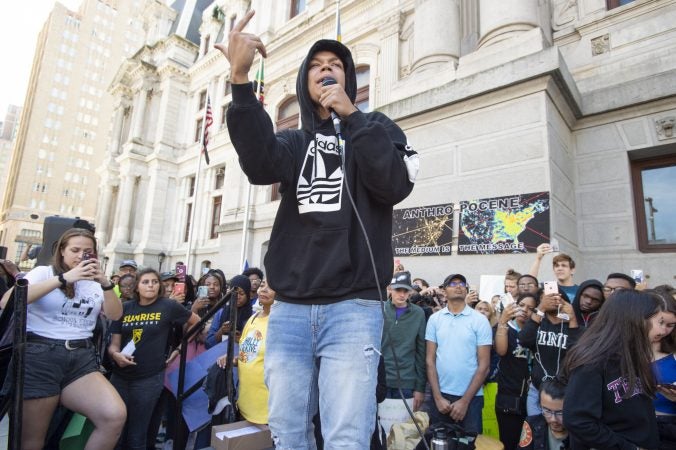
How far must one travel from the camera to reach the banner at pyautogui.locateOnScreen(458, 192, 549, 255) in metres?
6.71

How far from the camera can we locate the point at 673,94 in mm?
7453

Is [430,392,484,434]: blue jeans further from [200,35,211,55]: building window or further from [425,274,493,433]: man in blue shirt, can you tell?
[200,35,211,55]: building window

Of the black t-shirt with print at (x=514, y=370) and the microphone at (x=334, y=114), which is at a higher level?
the microphone at (x=334, y=114)

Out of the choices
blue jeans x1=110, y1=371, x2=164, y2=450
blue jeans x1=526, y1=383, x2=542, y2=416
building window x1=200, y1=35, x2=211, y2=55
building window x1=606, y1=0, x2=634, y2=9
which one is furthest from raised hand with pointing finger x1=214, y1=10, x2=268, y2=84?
building window x1=200, y1=35, x2=211, y2=55

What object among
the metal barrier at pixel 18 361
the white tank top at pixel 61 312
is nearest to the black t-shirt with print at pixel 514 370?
the white tank top at pixel 61 312

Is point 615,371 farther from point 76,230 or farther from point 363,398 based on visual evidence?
point 76,230

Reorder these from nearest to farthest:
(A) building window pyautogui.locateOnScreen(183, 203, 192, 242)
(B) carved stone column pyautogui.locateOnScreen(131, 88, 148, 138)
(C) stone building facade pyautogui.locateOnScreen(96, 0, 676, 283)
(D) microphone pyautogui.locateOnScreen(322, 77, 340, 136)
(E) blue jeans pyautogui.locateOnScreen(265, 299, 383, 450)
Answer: (E) blue jeans pyautogui.locateOnScreen(265, 299, 383, 450)
(D) microphone pyautogui.locateOnScreen(322, 77, 340, 136)
(C) stone building facade pyautogui.locateOnScreen(96, 0, 676, 283)
(A) building window pyautogui.locateOnScreen(183, 203, 192, 242)
(B) carved stone column pyautogui.locateOnScreen(131, 88, 148, 138)

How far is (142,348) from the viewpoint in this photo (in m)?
4.20

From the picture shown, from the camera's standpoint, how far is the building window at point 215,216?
76.5ft

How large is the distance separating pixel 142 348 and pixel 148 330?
0.20 meters

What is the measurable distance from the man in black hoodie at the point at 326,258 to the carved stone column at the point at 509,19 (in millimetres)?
8182

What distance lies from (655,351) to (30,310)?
515 cm

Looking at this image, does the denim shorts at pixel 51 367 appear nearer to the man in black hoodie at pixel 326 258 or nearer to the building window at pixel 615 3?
the man in black hoodie at pixel 326 258

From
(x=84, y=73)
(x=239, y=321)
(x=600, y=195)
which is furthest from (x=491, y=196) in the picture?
(x=84, y=73)
